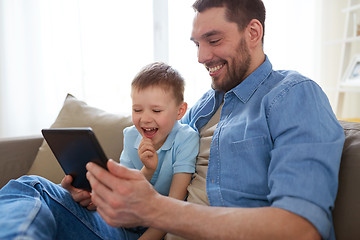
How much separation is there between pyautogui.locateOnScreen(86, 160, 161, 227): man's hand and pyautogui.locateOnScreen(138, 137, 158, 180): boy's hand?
30 centimetres

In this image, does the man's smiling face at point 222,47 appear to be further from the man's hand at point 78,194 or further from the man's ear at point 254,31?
the man's hand at point 78,194

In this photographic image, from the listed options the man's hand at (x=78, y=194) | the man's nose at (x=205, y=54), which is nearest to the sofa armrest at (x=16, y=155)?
the man's hand at (x=78, y=194)

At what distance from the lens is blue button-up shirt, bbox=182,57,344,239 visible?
815 mm

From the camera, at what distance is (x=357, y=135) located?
1.04m

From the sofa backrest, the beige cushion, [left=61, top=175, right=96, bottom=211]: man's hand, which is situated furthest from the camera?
the beige cushion

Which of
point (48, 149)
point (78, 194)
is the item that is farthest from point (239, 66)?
point (48, 149)

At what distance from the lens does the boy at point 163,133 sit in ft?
3.88

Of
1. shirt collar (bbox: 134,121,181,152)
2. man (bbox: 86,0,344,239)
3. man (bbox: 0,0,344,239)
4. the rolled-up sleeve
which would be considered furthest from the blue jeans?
the rolled-up sleeve

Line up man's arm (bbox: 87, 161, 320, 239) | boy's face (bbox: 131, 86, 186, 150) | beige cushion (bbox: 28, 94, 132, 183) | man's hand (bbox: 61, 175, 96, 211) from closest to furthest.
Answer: man's arm (bbox: 87, 161, 320, 239) < man's hand (bbox: 61, 175, 96, 211) < boy's face (bbox: 131, 86, 186, 150) < beige cushion (bbox: 28, 94, 132, 183)

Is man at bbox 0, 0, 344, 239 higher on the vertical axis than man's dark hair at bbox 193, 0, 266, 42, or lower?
lower

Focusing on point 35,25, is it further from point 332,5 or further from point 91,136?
point 332,5

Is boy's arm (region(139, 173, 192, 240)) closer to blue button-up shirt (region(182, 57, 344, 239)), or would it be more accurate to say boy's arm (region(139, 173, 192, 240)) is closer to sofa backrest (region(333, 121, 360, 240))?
blue button-up shirt (region(182, 57, 344, 239))

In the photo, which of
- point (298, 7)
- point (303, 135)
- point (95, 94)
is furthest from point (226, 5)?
point (298, 7)

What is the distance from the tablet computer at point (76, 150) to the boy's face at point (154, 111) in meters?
0.28
